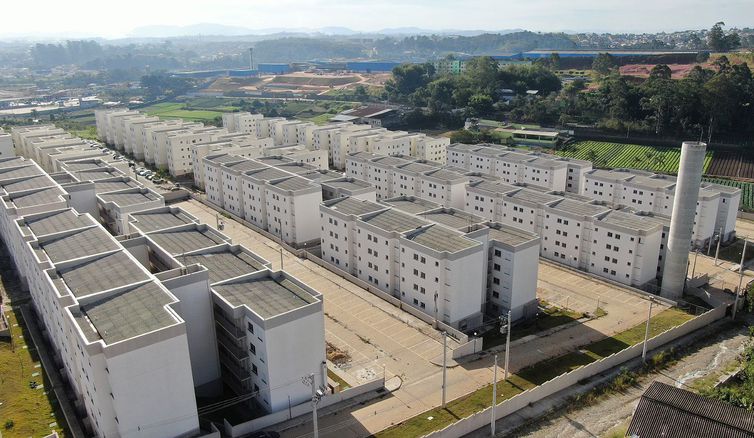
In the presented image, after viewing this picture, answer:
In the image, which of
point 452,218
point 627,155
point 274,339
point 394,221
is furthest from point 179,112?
point 274,339

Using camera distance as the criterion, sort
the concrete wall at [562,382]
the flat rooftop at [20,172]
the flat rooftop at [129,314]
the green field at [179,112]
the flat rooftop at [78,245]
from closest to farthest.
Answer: the flat rooftop at [129,314], the concrete wall at [562,382], the flat rooftop at [78,245], the flat rooftop at [20,172], the green field at [179,112]

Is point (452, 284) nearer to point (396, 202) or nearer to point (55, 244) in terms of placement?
point (396, 202)

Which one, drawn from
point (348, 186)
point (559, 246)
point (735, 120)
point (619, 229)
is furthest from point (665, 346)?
point (735, 120)

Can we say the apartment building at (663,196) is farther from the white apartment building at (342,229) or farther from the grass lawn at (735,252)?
the white apartment building at (342,229)

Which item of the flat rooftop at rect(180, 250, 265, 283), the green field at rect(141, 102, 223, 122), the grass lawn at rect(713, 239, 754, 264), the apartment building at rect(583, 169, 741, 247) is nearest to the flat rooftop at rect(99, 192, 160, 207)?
the flat rooftop at rect(180, 250, 265, 283)

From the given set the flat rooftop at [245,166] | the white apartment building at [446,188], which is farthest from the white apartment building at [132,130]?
the white apartment building at [446,188]
